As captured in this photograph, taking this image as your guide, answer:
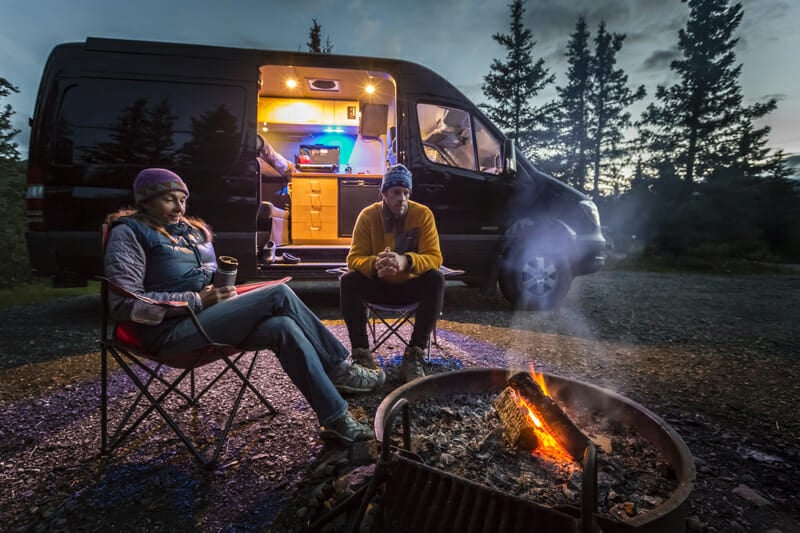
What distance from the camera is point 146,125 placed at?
3.81 meters

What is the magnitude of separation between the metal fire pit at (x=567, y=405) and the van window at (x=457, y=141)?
127 inches

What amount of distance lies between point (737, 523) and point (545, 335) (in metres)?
2.44

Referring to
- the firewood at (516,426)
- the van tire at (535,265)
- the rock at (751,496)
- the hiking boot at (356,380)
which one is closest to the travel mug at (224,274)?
the hiking boot at (356,380)

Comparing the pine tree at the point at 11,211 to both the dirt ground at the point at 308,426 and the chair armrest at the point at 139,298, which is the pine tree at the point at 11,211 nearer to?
the dirt ground at the point at 308,426

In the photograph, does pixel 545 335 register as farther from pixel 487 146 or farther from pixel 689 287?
pixel 689 287

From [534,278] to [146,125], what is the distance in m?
4.43

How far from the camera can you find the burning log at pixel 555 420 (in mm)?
1376

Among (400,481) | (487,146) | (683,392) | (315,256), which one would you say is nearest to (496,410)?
(400,481)

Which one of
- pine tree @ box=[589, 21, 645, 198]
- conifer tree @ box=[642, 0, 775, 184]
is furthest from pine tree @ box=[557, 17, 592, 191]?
conifer tree @ box=[642, 0, 775, 184]

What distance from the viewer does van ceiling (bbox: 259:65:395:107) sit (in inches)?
217

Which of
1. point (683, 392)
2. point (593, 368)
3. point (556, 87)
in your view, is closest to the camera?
point (683, 392)

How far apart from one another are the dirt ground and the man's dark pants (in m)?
0.38

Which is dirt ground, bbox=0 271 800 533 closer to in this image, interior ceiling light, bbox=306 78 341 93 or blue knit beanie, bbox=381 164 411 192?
blue knit beanie, bbox=381 164 411 192

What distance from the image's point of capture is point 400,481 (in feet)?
3.43
